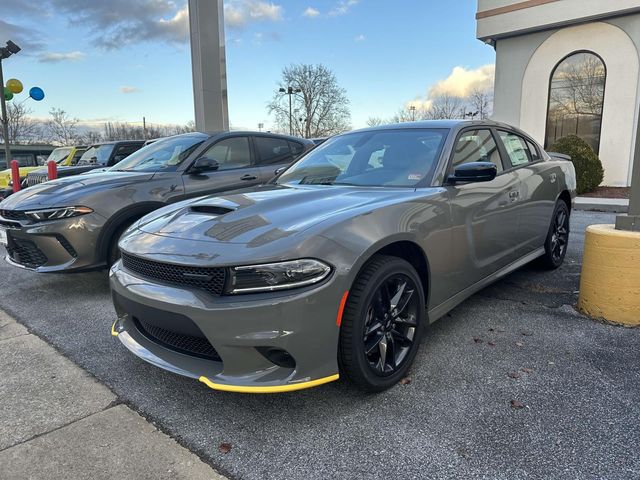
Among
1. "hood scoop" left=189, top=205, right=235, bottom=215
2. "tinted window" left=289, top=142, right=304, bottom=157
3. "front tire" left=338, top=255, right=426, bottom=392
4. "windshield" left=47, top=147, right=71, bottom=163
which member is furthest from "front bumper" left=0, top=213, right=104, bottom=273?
"windshield" left=47, top=147, right=71, bottom=163

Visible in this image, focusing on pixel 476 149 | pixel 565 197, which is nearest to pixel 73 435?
pixel 476 149

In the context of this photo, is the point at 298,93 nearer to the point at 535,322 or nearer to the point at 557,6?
the point at 557,6

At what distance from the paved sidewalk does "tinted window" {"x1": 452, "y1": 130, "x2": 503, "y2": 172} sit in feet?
8.26

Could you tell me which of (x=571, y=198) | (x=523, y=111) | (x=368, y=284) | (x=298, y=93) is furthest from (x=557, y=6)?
(x=298, y=93)

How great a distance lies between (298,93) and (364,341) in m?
54.4

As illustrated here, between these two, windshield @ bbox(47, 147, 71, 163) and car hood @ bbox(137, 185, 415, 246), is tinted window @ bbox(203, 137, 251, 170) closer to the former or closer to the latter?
car hood @ bbox(137, 185, 415, 246)

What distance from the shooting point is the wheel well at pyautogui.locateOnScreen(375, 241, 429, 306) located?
271 centimetres

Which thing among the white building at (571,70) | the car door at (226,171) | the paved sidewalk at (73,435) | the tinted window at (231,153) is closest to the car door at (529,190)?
the car door at (226,171)

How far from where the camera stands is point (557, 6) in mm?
12922

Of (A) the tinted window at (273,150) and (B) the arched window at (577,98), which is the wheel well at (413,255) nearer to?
(A) the tinted window at (273,150)

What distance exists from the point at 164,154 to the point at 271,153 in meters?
1.36

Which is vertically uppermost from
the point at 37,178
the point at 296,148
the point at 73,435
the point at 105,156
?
the point at 296,148

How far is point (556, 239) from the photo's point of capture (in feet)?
16.3

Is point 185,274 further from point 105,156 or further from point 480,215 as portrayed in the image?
point 105,156
